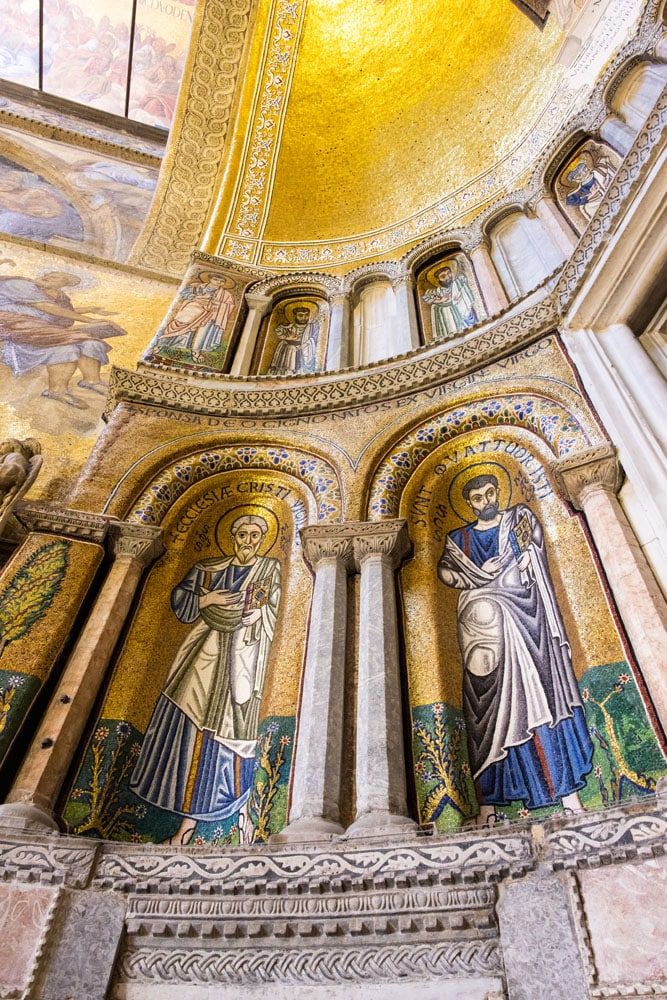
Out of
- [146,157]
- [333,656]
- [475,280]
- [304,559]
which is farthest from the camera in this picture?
[146,157]

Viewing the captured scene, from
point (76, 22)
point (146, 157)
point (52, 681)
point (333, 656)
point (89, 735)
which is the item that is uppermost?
point (76, 22)

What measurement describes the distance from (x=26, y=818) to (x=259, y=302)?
6.83 m

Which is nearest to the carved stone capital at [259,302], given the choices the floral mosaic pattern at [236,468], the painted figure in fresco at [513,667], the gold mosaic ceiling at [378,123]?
the gold mosaic ceiling at [378,123]

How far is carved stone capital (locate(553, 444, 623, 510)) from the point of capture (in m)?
4.48

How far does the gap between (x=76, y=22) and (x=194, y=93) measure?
7.17 metres

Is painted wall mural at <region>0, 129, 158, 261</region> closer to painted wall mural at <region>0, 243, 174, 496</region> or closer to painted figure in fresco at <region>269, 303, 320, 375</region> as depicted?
painted wall mural at <region>0, 243, 174, 496</region>

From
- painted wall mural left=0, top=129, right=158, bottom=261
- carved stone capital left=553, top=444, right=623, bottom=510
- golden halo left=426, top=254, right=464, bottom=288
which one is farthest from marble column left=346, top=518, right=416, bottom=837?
painted wall mural left=0, top=129, right=158, bottom=261

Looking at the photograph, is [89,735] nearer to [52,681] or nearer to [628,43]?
[52,681]

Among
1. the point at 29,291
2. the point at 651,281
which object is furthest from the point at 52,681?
the point at 29,291

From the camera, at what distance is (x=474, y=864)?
3.02m

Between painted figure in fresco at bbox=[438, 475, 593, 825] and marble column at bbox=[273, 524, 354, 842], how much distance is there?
0.79 metres

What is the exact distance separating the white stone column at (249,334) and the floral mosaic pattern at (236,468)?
5.34 ft

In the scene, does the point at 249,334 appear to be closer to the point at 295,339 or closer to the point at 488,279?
the point at 295,339

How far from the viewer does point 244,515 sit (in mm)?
6109
